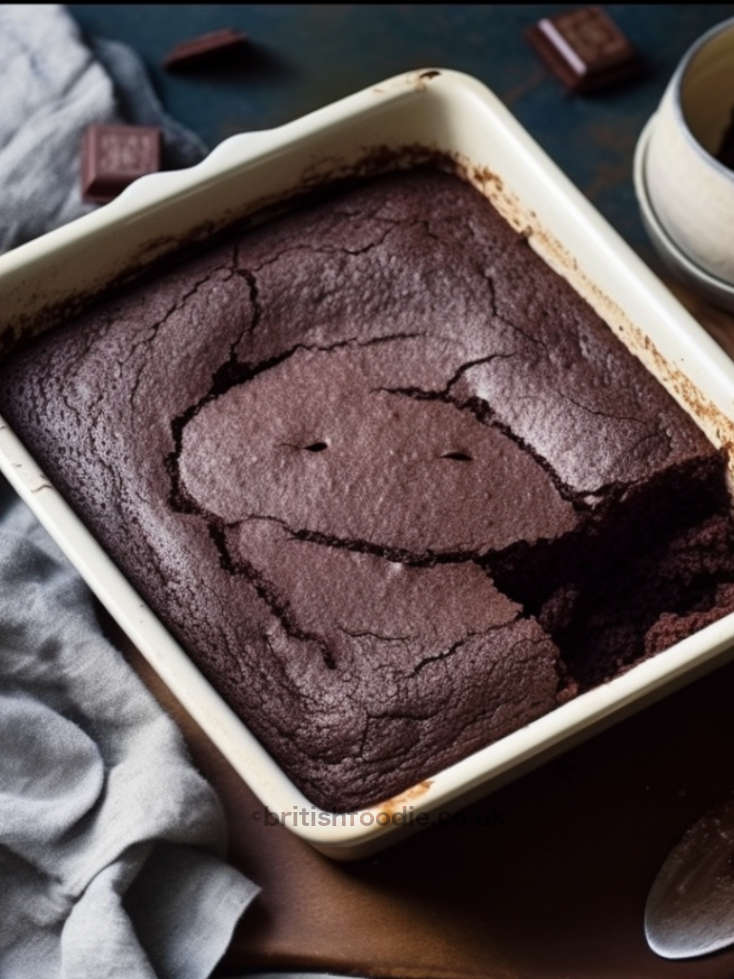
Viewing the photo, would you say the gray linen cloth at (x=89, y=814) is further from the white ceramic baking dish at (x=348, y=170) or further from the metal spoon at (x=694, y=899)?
the metal spoon at (x=694, y=899)

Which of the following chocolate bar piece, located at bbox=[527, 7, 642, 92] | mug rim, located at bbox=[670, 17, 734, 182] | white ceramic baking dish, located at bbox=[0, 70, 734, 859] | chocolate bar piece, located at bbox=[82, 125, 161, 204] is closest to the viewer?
white ceramic baking dish, located at bbox=[0, 70, 734, 859]

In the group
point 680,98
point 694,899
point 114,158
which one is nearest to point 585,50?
point 680,98

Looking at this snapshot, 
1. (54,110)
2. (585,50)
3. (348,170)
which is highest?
(54,110)

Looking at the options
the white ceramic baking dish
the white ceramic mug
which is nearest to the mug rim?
the white ceramic mug

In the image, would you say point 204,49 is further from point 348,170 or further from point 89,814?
point 89,814

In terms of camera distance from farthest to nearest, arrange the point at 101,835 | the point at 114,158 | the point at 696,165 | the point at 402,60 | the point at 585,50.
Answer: the point at 402,60
the point at 585,50
the point at 114,158
the point at 696,165
the point at 101,835

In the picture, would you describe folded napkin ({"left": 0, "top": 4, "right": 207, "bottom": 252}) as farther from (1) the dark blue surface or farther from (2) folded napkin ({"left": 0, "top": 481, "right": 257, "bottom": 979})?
(2) folded napkin ({"left": 0, "top": 481, "right": 257, "bottom": 979})

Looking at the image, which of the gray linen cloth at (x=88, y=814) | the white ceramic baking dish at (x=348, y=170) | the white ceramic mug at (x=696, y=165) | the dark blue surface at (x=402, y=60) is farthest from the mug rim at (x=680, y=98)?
the gray linen cloth at (x=88, y=814)
